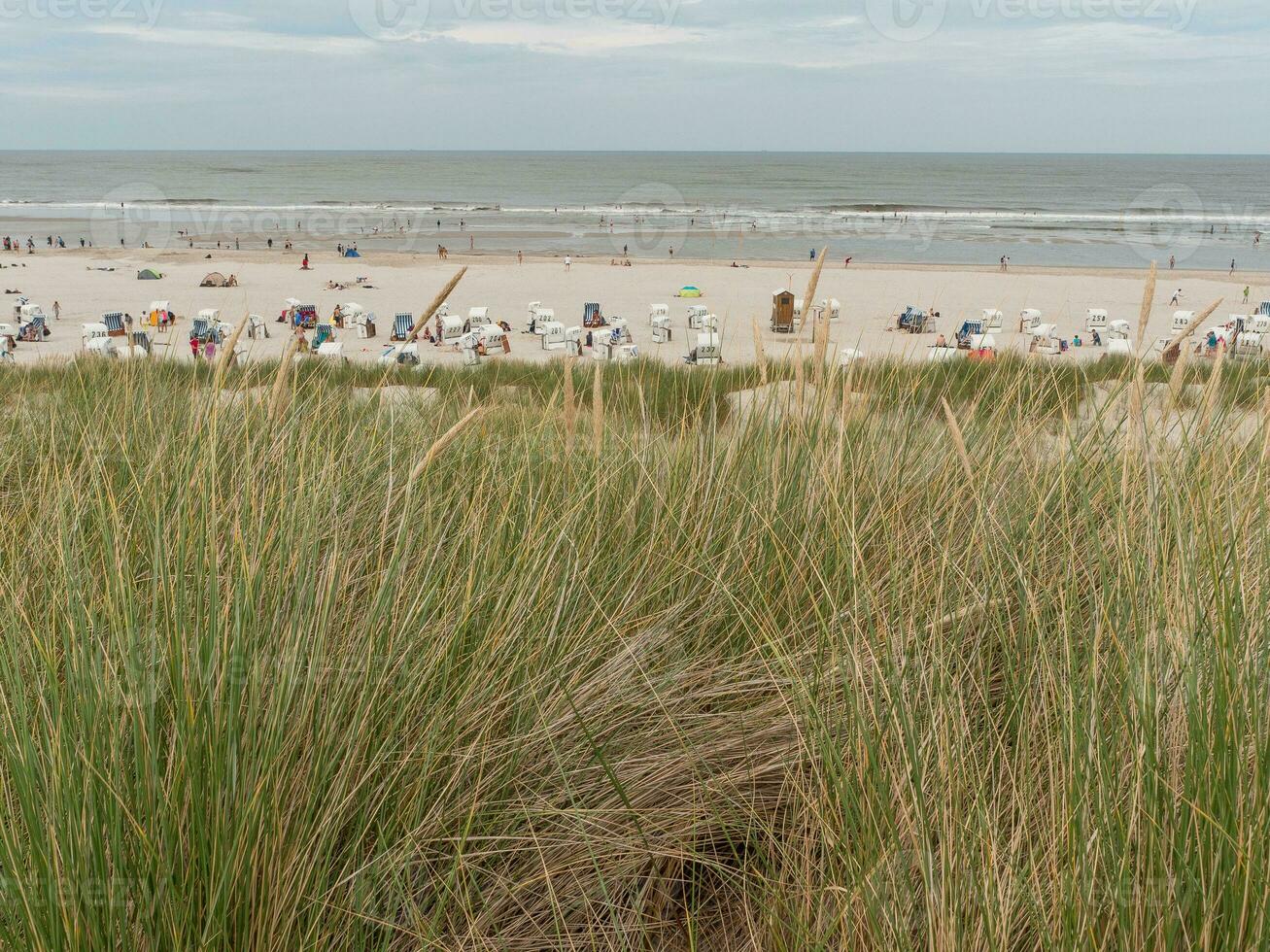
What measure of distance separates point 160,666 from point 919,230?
56.2 m

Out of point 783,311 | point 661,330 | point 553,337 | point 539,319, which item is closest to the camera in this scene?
point 783,311

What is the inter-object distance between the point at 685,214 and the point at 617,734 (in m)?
64.1

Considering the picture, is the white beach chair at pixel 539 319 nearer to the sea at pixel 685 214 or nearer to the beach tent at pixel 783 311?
the sea at pixel 685 214

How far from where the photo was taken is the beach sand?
2484cm

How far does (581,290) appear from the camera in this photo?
108ft

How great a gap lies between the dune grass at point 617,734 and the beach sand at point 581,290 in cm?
1707

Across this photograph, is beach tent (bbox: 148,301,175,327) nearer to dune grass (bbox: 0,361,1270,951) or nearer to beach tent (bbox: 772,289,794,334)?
beach tent (bbox: 772,289,794,334)

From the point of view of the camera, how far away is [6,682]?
1662 mm

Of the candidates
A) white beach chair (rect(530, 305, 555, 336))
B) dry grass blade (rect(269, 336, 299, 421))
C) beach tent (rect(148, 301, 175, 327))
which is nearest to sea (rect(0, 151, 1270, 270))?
white beach chair (rect(530, 305, 555, 336))

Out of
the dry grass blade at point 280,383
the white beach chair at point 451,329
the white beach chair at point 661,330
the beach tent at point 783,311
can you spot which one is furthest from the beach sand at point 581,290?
the dry grass blade at point 280,383

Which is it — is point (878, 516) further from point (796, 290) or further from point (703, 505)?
point (796, 290)

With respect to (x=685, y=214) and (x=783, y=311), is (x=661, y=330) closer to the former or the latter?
(x=783, y=311)

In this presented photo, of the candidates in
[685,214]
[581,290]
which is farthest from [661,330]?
[685,214]

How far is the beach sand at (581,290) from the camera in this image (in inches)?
978
